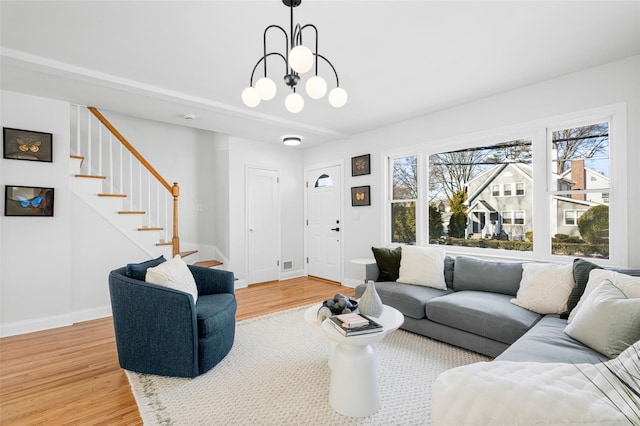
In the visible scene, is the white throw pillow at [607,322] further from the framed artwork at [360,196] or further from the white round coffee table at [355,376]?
the framed artwork at [360,196]

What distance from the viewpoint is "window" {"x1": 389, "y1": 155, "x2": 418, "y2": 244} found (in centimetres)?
426

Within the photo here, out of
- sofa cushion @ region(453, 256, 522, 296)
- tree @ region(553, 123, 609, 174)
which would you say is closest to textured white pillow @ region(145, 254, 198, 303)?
sofa cushion @ region(453, 256, 522, 296)

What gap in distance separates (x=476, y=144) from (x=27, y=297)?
17.1ft

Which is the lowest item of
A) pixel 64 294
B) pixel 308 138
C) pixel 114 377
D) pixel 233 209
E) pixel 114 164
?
pixel 114 377

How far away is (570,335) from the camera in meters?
1.90

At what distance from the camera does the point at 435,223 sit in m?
4.04

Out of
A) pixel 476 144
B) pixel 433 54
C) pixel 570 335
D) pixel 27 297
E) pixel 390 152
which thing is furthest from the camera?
pixel 390 152

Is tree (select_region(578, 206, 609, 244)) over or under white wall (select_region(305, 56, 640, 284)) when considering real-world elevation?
under

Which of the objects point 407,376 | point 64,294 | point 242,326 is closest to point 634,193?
point 407,376

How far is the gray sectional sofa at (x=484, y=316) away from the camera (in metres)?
1.78

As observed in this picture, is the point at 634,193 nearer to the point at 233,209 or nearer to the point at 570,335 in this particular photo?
the point at 570,335

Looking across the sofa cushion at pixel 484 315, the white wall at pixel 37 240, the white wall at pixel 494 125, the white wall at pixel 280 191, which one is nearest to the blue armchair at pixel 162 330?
the white wall at pixel 37 240

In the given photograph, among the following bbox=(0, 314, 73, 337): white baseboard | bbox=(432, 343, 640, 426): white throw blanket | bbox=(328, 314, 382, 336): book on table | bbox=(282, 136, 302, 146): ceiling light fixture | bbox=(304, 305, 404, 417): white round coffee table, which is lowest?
bbox=(0, 314, 73, 337): white baseboard

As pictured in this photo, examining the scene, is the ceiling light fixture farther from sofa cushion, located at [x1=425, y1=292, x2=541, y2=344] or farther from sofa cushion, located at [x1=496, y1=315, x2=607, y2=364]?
sofa cushion, located at [x1=496, y1=315, x2=607, y2=364]
